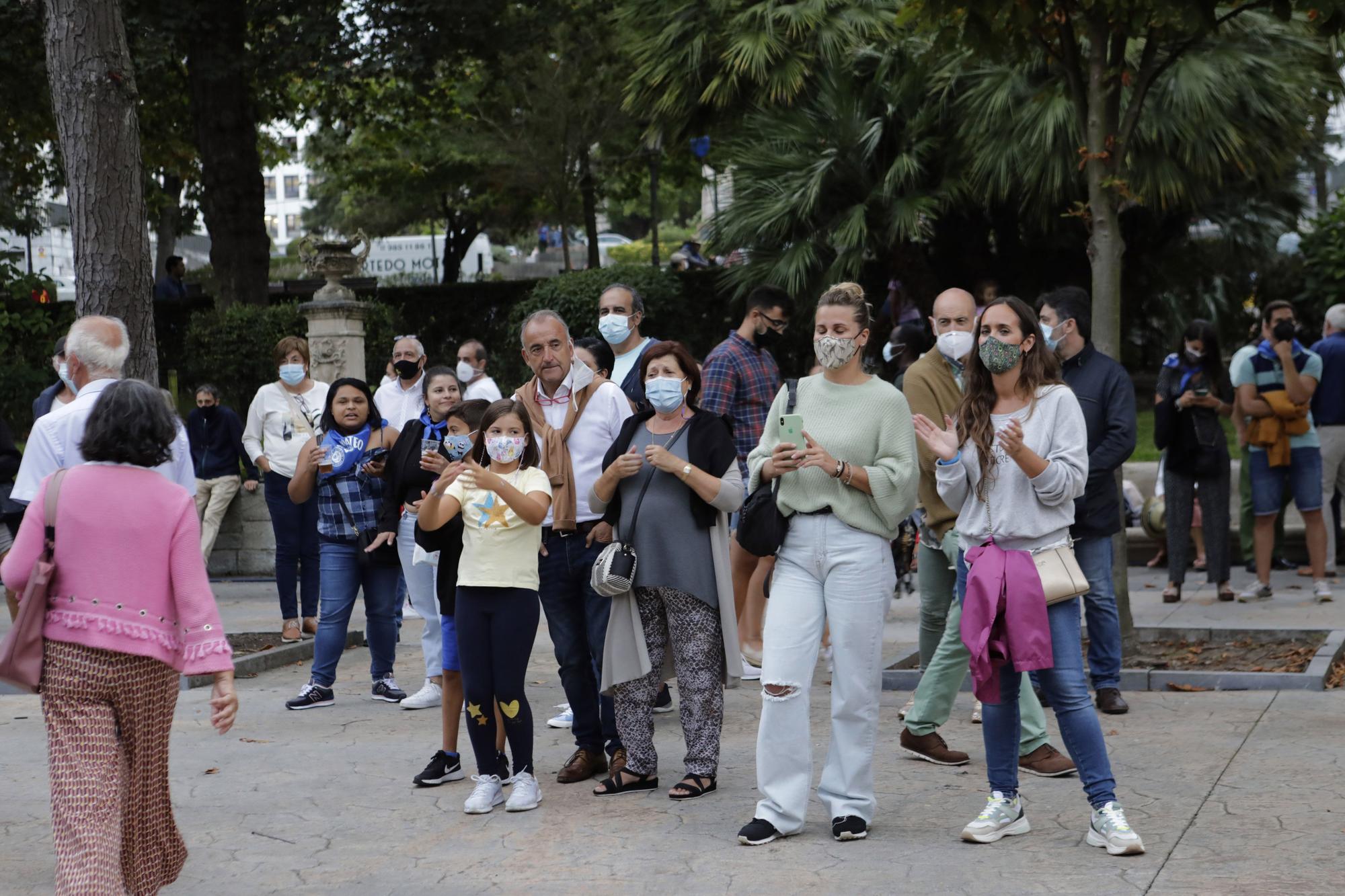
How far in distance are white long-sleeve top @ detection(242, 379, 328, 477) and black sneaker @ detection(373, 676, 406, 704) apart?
2.51m

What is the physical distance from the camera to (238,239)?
20297 millimetres

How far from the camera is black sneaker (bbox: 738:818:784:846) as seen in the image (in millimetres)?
5234

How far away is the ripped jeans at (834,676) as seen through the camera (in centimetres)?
528

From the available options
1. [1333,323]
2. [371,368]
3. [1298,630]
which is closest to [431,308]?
[371,368]

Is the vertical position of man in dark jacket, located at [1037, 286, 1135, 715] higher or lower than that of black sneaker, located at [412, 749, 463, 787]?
higher

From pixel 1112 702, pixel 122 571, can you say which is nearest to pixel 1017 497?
pixel 1112 702

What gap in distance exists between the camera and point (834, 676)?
17.5 ft

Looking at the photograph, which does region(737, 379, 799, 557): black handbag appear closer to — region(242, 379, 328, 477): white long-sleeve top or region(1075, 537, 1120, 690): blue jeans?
region(1075, 537, 1120, 690): blue jeans

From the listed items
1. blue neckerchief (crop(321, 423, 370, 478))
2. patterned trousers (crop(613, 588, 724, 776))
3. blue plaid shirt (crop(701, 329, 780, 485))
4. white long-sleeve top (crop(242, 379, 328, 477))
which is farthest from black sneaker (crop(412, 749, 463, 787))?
white long-sleeve top (crop(242, 379, 328, 477))

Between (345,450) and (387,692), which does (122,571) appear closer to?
(345,450)

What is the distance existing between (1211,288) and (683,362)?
15.3 m

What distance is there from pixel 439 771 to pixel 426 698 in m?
1.68

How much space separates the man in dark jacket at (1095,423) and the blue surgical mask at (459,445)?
244cm

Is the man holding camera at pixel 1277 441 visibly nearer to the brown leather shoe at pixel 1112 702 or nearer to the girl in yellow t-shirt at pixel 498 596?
the brown leather shoe at pixel 1112 702
